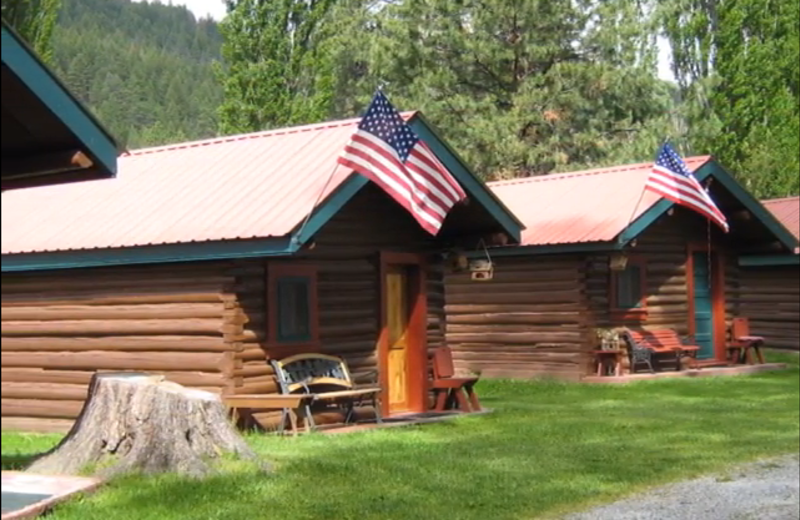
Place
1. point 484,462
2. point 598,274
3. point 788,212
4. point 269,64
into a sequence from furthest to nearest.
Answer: point 269,64
point 788,212
point 598,274
point 484,462

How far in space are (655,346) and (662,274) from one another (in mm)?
1713

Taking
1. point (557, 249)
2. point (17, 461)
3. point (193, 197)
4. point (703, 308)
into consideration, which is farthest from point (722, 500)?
point (703, 308)

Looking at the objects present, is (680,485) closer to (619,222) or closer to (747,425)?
(747,425)

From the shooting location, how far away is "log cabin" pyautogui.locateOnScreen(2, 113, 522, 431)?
15.8 meters

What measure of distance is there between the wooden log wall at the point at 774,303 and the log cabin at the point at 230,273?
15860 millimetres

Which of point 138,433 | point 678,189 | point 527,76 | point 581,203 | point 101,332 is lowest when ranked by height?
point 138,433

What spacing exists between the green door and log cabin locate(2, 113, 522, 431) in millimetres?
9693

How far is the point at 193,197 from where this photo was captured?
17.2m

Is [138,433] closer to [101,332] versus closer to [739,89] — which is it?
[101,332]

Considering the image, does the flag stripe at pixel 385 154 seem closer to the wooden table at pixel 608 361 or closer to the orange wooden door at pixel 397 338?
the orange wooden door at pixel 397 338

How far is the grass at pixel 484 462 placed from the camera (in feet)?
32.9

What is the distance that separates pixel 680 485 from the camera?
37.7 ft

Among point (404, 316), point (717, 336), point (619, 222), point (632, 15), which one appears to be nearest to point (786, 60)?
point (632, 15)

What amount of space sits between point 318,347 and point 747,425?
562 centimetres
